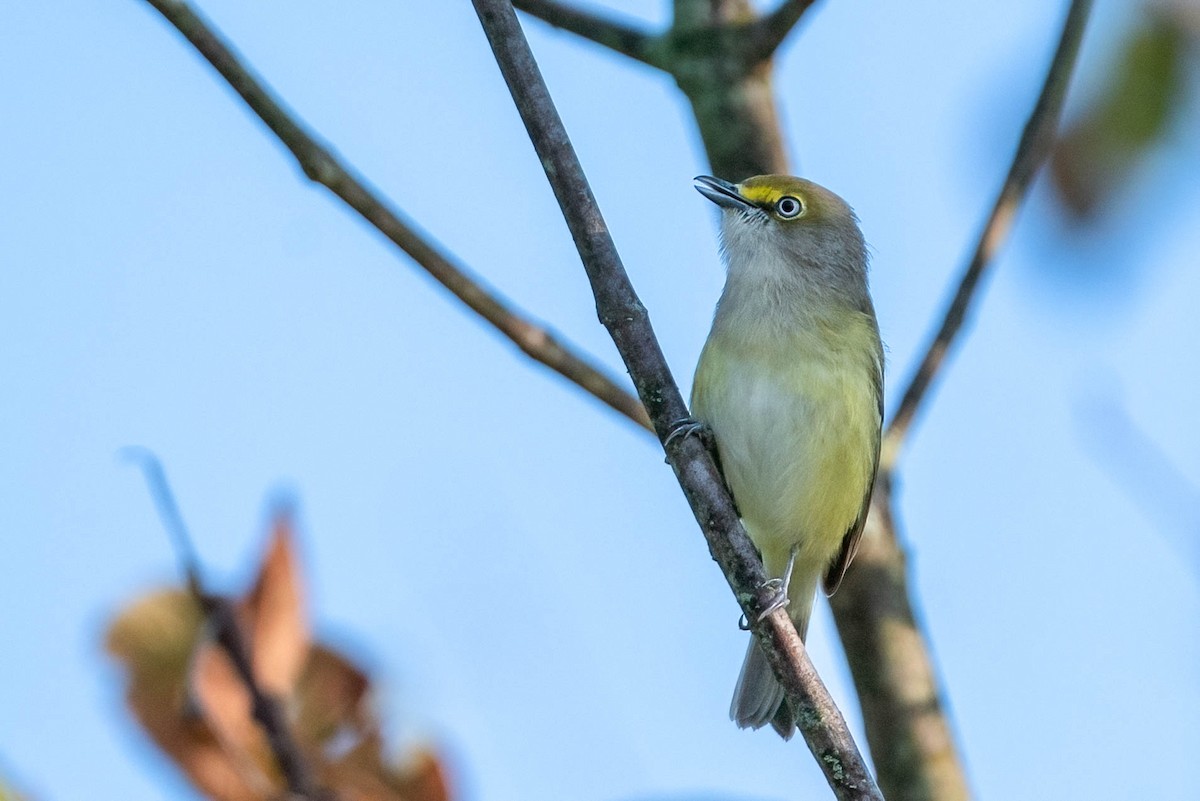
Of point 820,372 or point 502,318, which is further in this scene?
A: point 820,372

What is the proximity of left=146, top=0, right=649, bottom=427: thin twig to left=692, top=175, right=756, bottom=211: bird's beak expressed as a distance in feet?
3.95

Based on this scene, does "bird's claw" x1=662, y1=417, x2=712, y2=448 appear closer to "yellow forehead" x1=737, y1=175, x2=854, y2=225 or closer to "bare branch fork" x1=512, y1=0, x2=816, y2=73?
"bare branch fork" x1=512, y1=0, x2=816, y2=73

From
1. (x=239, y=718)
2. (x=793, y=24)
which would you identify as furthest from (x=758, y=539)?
(x=239, y=718)

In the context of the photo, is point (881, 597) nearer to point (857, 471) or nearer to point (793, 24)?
point (857, 471)

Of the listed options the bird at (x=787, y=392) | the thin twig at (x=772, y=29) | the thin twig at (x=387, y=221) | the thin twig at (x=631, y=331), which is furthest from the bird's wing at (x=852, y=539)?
the thin twig at (x=631, y=331)

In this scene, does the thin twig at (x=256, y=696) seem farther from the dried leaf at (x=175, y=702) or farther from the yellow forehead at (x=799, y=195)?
the yellow forehead at (x=799, y=195)

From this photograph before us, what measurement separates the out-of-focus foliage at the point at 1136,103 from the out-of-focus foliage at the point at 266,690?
89.1 inches

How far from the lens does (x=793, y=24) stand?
4.72 m

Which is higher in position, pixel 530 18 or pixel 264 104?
pixel 530 18

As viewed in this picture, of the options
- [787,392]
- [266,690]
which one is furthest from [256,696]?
[787,392]

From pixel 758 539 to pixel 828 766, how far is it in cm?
275

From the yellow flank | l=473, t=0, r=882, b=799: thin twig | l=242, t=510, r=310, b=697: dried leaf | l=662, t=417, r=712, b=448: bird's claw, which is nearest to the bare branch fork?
the yellow flank

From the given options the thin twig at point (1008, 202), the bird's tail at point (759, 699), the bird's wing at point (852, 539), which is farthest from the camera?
the bird's tail at point (759, 699)

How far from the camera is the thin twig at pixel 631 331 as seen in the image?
301 cm
